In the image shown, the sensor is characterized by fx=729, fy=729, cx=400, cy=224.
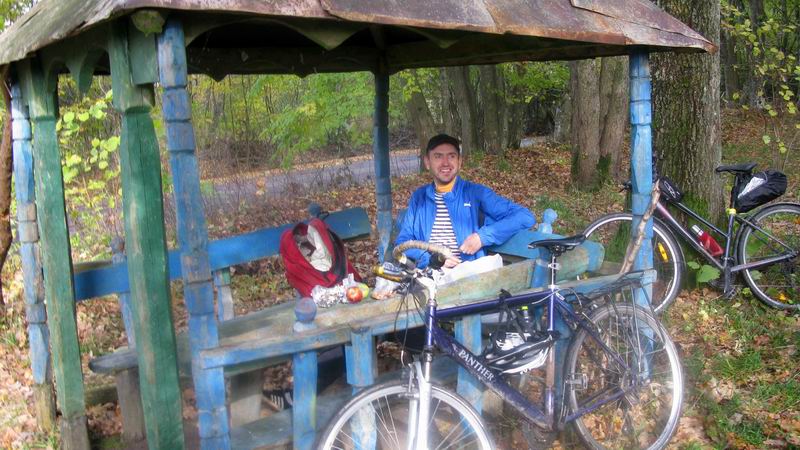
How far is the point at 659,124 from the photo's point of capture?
6.80 meters

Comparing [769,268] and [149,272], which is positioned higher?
[149,272]

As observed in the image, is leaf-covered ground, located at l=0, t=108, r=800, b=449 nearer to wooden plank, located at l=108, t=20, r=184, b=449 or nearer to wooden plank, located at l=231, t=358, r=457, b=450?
wooden plank, located at l=231, t=358, r=457, b=450

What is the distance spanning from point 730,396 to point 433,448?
2.32 metres

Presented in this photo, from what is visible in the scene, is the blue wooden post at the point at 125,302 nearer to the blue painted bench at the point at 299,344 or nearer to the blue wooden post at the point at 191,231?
the blue painted bench at the point at 299,344

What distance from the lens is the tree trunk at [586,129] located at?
13047 millimetres

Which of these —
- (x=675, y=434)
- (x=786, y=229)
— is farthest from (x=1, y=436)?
(x=786, y=229)

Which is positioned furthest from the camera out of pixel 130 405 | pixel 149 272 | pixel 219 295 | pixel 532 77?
pixel 532 77

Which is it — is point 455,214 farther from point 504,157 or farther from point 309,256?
point 504,157

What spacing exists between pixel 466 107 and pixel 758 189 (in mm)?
11251

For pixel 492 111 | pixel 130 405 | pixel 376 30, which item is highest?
pixel 376 30

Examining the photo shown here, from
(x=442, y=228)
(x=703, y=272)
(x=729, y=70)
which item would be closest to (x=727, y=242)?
(x=703, y=272)

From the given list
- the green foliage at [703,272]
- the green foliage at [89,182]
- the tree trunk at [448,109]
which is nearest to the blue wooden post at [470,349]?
the green foliage at [703,272]

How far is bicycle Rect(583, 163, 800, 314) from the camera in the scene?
665 cm

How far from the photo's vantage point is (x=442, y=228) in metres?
5.36
